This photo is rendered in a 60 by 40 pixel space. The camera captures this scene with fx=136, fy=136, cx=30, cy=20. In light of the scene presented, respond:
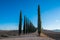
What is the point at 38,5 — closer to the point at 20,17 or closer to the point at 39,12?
the point at 39,12

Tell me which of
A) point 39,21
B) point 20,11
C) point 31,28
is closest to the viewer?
point 39,21

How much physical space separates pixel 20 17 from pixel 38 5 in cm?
651

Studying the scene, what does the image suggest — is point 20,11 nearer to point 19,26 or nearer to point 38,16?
point 19,26

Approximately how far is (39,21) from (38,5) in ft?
7.68

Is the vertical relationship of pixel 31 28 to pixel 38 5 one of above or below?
below

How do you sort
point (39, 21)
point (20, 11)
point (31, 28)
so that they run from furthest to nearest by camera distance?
point (31, 28) → point (20, 11) → point (39, 21)

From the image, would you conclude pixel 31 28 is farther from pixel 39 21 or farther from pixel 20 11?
pixel 39 21

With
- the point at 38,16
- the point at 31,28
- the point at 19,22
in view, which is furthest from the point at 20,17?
the point at 31,28

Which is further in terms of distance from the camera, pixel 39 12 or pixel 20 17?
pixel 20 17

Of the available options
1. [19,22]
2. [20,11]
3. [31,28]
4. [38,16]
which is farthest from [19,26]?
[31,28]

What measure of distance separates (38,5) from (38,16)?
1.60m

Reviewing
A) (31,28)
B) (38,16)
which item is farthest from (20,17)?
(31,28)

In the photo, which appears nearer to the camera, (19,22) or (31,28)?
(19,22)

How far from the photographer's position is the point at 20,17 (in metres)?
25.3
